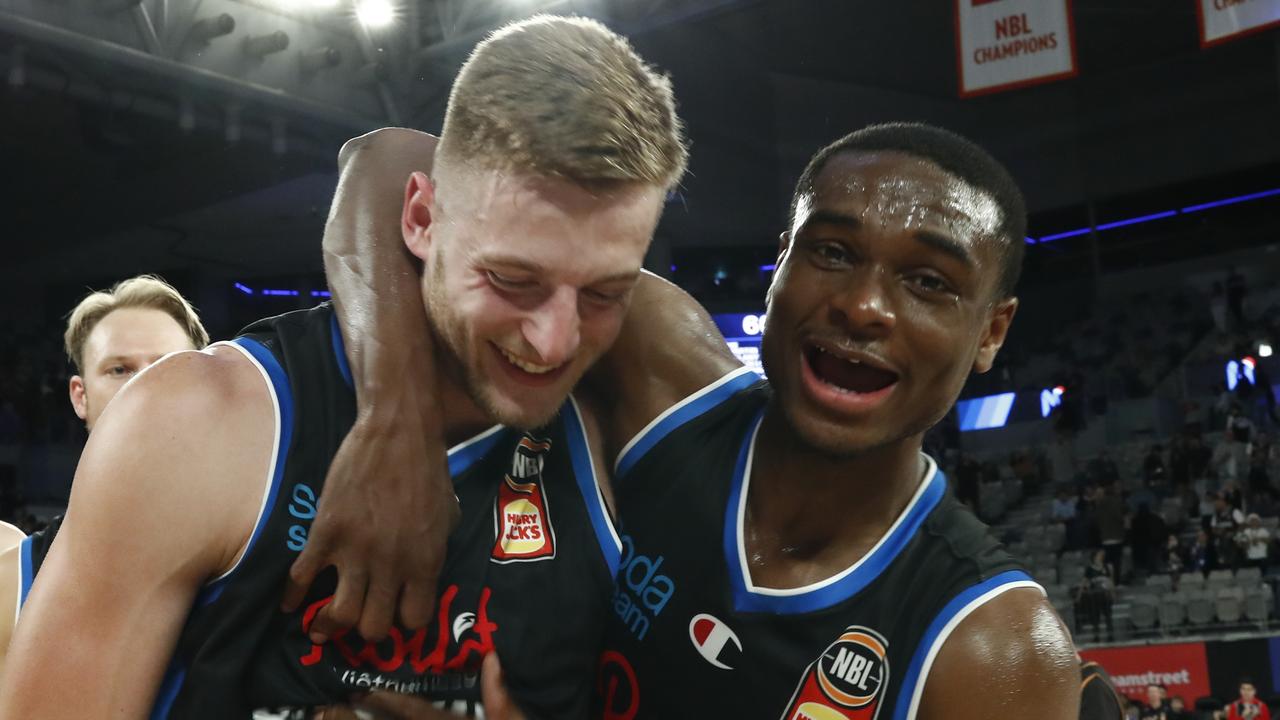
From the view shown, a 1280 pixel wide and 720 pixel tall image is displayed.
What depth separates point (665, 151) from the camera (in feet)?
5.58

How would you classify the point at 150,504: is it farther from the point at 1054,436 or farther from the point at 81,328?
the point at 1054,436

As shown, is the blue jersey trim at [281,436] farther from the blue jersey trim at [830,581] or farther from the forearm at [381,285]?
the blue jersey trim at [830,581]

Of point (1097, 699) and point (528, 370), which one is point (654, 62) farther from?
point (528, 370)

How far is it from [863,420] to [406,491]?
2.38ft

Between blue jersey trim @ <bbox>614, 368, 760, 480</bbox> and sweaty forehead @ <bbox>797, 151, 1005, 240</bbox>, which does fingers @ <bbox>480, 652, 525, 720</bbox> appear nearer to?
blue jersey trim @ <bbox>614, 368, 760, 480</bbox>

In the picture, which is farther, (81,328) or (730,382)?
(81,328)

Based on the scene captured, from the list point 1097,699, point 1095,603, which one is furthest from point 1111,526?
point 1097,699

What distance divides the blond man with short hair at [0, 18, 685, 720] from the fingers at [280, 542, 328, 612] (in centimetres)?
5

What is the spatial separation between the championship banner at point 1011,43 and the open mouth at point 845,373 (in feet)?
19.5

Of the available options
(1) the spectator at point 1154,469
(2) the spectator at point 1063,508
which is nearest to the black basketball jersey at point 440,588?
(2) the spectator at point 1063,508

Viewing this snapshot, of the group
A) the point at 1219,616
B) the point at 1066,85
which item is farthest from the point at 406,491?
the point at 1066,85

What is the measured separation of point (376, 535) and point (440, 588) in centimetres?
19

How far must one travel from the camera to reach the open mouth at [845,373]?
1.91 metres

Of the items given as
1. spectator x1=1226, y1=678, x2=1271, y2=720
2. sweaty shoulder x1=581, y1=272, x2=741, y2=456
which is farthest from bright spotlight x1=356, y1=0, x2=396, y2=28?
spectator x1=1226, y1=678, x2=1271, y2=720
